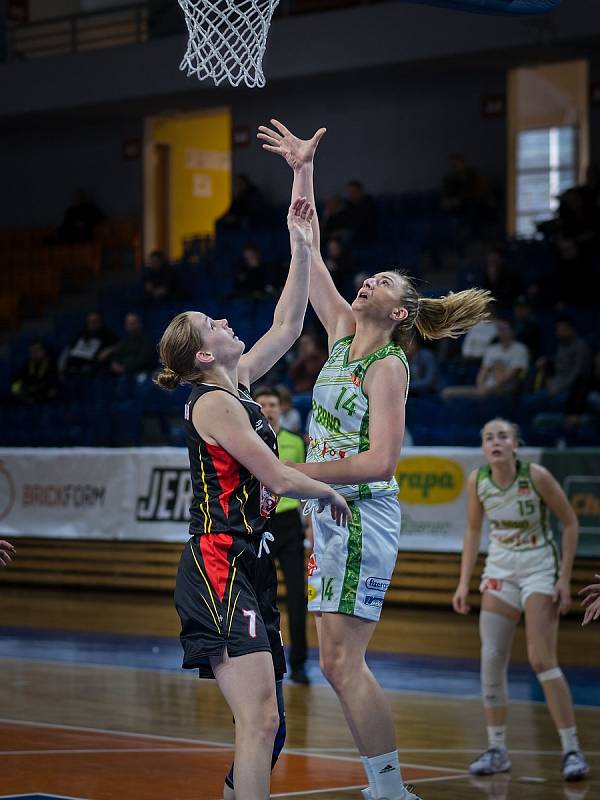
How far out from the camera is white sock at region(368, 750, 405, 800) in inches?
198

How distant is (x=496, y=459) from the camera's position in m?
7.65

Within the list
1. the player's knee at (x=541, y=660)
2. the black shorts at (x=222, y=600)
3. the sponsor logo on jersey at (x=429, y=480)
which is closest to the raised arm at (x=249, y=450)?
the black shorts at (x=222, y=600)

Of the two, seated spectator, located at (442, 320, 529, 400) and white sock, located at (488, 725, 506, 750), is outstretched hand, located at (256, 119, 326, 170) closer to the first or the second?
white sock, located at (488, 725, 506, 750)

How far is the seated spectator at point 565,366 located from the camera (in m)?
14.0

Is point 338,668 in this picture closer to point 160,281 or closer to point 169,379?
point 169,379

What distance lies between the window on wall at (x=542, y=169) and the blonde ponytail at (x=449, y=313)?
1544 centimetres

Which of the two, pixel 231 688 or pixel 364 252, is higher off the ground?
pixel 364 252

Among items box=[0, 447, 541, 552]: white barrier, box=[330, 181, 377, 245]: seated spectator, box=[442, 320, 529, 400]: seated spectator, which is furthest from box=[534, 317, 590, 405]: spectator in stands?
box=[330, 181, 377, 245]: seated spectator

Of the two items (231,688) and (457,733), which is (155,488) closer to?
(457,733)

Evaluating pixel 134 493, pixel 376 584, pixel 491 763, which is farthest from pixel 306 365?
pixel 376 584

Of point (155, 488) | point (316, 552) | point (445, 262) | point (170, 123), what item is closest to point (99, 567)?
point (155, 488)

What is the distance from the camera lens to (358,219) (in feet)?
60.4

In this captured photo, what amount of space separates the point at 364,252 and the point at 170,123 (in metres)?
8.89

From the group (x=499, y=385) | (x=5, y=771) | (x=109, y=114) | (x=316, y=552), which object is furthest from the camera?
(x=109, y=114)
